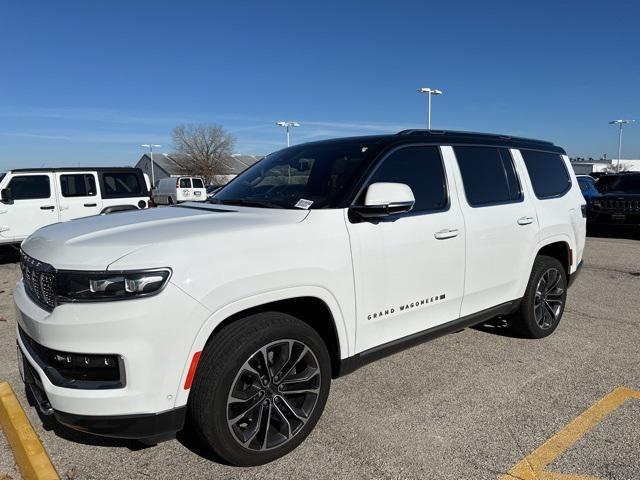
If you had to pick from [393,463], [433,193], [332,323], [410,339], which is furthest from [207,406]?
[433,193]

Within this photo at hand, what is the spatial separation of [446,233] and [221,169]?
63710 mm

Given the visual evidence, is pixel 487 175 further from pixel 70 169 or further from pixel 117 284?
pixel 70 169

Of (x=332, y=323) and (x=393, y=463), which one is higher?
(x=332, y=323)

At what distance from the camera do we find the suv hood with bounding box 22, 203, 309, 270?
2.34 metres

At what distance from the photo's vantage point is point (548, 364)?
4.17m

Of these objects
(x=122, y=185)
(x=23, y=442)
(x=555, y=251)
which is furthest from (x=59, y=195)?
(x=555, y=251)

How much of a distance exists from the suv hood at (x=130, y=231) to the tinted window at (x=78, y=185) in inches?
322

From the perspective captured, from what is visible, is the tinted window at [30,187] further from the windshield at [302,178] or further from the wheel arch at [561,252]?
the wheel arch at [561,252]

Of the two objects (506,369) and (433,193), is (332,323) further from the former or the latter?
(506,369)

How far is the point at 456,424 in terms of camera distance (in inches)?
125

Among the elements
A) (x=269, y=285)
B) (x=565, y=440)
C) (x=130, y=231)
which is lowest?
(x=565, y=440)

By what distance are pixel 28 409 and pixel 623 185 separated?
47.8 ft

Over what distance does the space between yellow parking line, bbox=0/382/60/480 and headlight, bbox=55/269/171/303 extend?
117cm

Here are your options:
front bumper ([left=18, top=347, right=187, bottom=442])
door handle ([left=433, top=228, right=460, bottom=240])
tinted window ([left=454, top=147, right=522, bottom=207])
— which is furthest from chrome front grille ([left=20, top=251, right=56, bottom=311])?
tinted window ([left=454, top=147, right=522, bottom=207])
